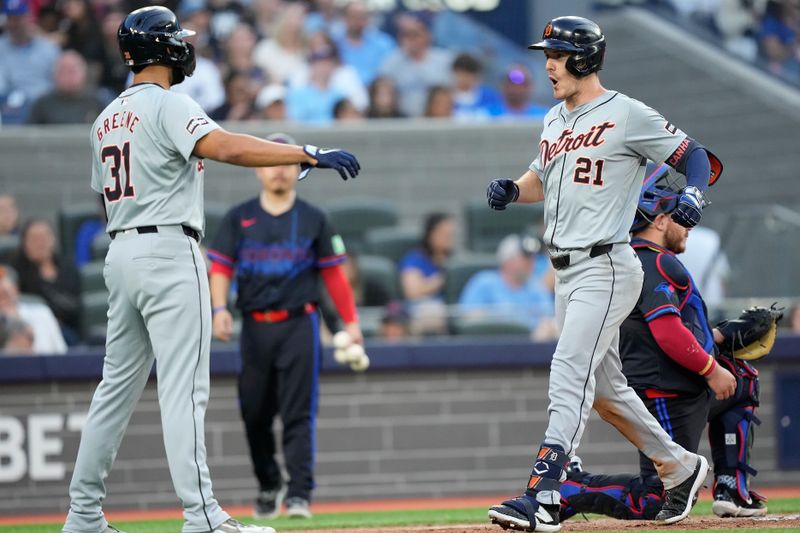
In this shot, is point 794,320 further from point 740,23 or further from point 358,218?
point 740,23

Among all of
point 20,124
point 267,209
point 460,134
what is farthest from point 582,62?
point 20,124

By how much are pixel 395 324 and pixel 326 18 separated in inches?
223

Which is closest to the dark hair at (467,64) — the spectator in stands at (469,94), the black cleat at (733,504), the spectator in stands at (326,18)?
the spectator in stands at (469,94)

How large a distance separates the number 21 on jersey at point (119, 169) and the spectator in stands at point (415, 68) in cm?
872

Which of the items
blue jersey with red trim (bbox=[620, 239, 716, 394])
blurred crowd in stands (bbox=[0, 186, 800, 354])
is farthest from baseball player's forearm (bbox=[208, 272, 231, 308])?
blue jersey with red trim (bbox=[620, 239, 716, 394])

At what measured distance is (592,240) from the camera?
494 cm

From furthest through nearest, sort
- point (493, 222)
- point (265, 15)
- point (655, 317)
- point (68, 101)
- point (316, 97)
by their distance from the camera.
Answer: point (265, 15), point (316, 97), point (68, 101), point (493, 222), point (655, 317)

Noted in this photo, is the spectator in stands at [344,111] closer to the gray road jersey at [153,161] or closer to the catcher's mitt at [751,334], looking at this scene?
the catcher's mitt at [751,334]

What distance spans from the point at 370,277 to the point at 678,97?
5.78 meters

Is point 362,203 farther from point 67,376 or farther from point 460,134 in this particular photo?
point 67,376

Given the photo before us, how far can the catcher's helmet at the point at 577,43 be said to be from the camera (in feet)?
16.6

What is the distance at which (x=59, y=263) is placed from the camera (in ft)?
33.4

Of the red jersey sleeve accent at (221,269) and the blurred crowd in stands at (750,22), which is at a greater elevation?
the blurred crowd in stands at (750,22)

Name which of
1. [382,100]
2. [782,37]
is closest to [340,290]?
[382,100]
